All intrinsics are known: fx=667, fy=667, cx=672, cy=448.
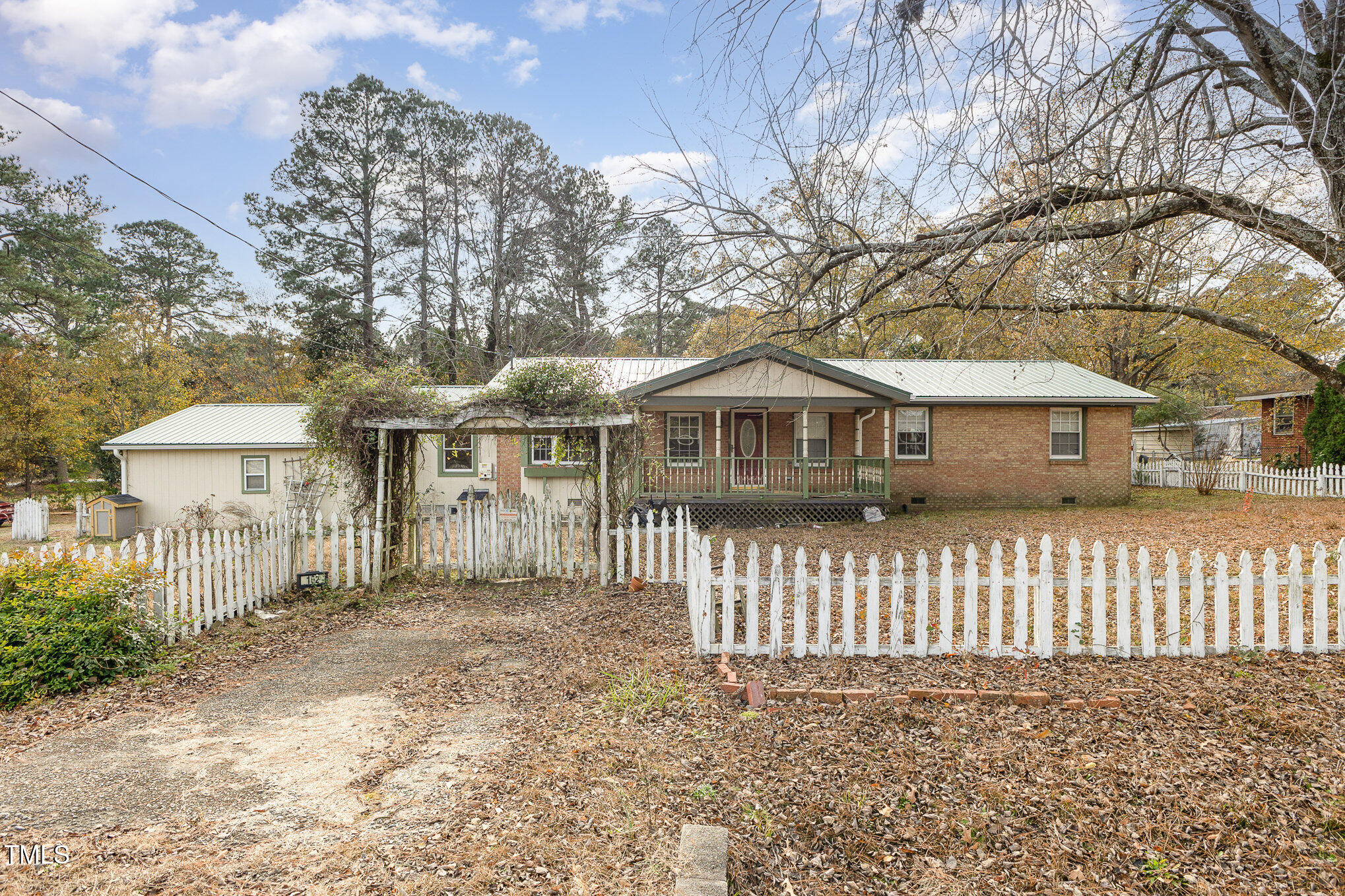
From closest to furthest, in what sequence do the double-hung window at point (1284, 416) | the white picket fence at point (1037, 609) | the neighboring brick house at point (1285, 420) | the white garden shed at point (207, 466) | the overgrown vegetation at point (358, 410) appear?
the white picket fence at point (1037, 609)
the overgrown vegetation at point (358, 410)
the white garden shed at point (207, 466)
the neighboring brick house at point (1285, 420)
the double-hung window at point (1284, 416)

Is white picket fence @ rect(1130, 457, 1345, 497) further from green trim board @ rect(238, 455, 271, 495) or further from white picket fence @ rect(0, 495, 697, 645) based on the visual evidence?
green trim board @ rect(238, 455, 271, 495)

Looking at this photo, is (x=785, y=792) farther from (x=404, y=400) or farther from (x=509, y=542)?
(x=404, y=400)

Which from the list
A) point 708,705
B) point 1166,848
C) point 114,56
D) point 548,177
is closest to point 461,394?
point 114,56

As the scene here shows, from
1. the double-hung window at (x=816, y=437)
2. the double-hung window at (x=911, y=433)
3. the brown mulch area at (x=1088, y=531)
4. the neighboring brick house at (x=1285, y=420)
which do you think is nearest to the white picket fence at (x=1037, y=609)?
the brown mulch area at (x=1088, y=531)

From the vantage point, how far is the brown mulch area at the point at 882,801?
114 inches

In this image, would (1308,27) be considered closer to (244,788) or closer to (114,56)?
(244,788)

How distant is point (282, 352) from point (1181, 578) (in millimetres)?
34873

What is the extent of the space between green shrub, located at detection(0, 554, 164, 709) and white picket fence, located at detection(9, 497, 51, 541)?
14280mm

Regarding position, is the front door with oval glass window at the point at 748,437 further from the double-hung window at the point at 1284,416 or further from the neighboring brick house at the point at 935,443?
the double-hung window at the point at 1284,416

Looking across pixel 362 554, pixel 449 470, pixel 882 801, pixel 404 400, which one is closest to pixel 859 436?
pixel 449 470

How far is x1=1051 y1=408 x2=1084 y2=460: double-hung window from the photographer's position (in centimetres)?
1852

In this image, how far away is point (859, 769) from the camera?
375 centimetres

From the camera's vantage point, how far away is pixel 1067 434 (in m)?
18.6

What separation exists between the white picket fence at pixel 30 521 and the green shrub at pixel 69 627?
46.9 feet
